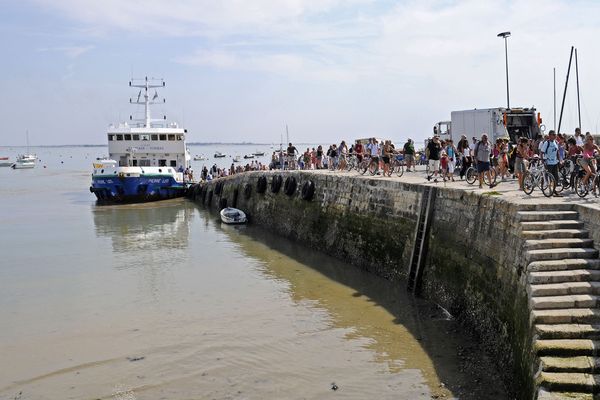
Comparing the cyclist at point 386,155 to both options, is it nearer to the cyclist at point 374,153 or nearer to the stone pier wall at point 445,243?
the cyclist at point 374,153

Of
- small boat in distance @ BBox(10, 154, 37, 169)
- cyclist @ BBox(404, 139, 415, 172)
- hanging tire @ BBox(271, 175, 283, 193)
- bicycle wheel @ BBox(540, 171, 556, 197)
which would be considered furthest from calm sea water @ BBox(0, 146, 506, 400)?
small boat in distance @ BBox(10, 154, 37, 169)

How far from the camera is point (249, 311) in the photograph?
46.4 ft

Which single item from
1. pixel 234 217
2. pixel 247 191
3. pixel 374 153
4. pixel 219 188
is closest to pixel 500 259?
pixel 374 153

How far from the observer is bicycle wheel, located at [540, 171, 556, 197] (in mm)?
12438

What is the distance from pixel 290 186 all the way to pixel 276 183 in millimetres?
1819

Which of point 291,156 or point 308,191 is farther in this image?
point 291,156

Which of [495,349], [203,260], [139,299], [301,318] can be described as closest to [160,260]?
[203,260]

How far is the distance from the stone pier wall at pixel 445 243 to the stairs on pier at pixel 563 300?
0.32 meters

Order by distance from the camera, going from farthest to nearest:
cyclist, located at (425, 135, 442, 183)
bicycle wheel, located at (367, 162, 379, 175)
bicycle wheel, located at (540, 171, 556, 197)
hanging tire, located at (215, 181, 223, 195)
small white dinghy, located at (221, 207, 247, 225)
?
hanging tire, located at (215, 181, 223, 195) < small white dinghy, located at (221, 207, 247, 225) < bicycle wheel, located at (367, 162, 379, 175) < cyclist, located at (425, 135, 442, 183) < bicycle wheel, located at (540, 171, 556, 197)

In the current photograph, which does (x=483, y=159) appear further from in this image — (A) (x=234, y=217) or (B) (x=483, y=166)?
(A) (x=234, y=217)

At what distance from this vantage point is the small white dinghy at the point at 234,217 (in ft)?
93.3

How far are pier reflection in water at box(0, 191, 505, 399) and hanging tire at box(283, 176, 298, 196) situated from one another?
494 cm

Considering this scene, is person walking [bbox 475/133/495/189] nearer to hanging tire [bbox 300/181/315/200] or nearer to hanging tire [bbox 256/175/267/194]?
hanging tire [bbox 300/181/315/200]

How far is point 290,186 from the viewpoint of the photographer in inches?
979
